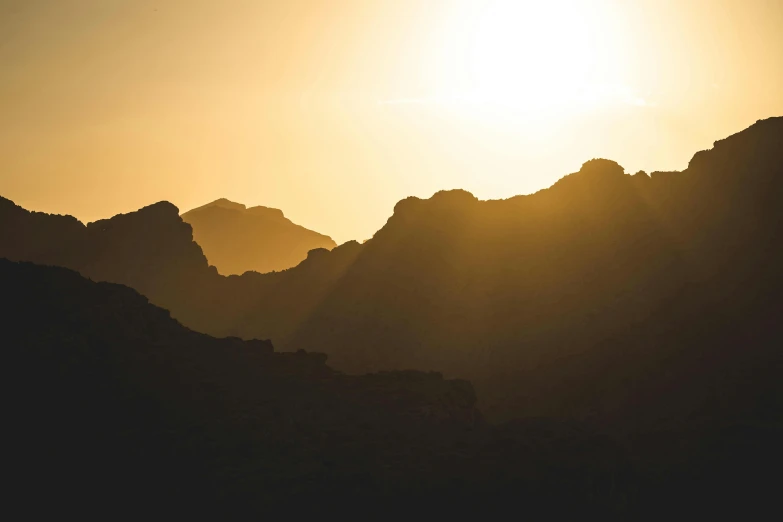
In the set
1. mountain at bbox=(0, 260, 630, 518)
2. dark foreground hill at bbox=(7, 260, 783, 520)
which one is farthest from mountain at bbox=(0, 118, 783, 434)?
mountain at bbox=(0, 260, 630, 518)

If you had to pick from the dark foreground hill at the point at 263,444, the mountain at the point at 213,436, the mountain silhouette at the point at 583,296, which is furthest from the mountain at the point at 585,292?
the mountain at the point at 213,436

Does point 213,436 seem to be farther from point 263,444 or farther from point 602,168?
point 602,168

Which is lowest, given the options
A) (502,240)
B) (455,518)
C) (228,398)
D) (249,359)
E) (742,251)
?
(455,518)

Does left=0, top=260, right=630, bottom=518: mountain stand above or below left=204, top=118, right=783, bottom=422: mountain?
below

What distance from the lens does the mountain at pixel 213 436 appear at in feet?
98.0

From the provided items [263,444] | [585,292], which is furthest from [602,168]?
[263,444]

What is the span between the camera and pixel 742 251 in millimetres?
82375

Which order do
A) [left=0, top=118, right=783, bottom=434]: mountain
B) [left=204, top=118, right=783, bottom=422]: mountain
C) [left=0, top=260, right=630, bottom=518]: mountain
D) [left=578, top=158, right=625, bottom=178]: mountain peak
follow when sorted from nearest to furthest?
[left=0, top=260, right=630, bottom=518]: mountain
[left=204, top=118, right=783, bottom=422]: mountain
[left=0, top=118, right=783, bottom=434]: mountain
[left=578, top=158, right=625, bottom=178]: mountain peak

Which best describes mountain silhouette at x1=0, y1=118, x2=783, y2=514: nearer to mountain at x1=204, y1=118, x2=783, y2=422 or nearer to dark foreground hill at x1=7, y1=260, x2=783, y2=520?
mountain at x1=204, y1=118, x2=783, y2=422

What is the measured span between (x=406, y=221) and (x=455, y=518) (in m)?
79.8

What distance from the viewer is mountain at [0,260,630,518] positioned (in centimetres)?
2988

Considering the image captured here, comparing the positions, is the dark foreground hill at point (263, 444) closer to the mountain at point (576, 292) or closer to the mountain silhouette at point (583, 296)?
the mountain silhouette at point (583, 296)

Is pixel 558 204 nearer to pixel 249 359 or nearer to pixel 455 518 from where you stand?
pixel 249 359

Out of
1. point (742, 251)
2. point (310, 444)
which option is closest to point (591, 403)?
point (742, 251)
